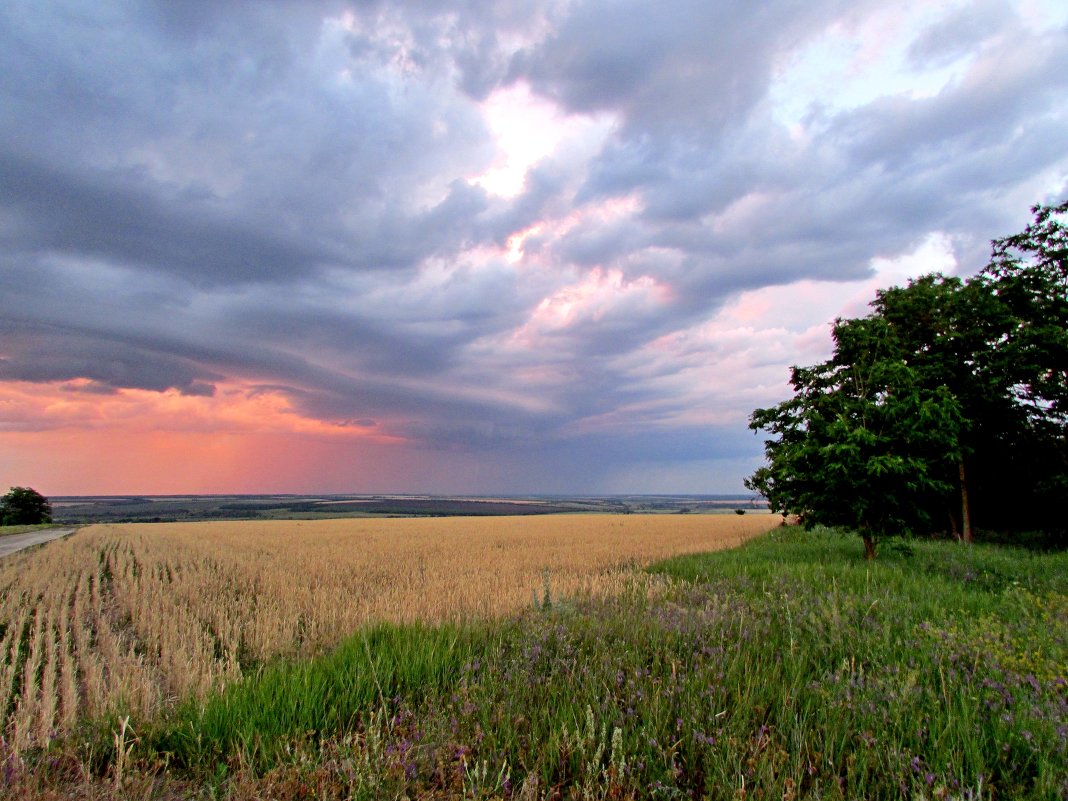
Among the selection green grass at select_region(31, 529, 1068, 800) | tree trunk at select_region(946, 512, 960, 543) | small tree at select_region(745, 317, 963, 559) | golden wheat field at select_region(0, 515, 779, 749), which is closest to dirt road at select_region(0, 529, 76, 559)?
golden wheat field at select_region(0, 515, 779, 749)

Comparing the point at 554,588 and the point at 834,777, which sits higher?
the point at 834,777

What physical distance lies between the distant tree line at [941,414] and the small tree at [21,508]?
10438 cm

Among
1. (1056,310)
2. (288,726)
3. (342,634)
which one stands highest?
(1056,310)

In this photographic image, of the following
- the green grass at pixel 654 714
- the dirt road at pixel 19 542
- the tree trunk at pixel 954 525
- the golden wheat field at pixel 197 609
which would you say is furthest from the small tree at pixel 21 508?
the tree trunk at pixel 954 525

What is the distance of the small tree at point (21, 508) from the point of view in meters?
73.0

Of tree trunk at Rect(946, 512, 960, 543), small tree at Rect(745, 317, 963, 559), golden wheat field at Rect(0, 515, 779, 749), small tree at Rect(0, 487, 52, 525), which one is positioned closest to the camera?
golden wheat field at Rect(0, 515, 779, 749)

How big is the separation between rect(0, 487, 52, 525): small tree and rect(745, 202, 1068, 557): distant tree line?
342 feet

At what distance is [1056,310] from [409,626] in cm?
2868

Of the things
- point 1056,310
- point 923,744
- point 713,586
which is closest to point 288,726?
point 923,744

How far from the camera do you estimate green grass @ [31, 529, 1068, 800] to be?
10.4 ft

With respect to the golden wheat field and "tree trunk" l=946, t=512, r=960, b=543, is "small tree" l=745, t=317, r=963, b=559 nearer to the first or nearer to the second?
the golden wheat field

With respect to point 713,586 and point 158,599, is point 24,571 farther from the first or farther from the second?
point 713,586

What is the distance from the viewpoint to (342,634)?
7426mm

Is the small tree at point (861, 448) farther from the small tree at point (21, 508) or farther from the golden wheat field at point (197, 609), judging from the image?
the small tree at point (21, 508)
